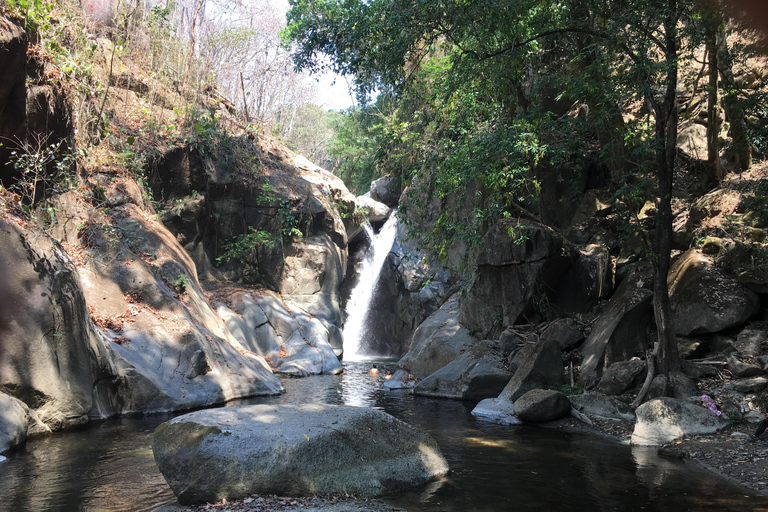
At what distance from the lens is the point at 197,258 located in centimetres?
1969

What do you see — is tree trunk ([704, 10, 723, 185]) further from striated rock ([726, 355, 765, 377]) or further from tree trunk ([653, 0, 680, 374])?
striated rock ([726, 355, 765, 377])

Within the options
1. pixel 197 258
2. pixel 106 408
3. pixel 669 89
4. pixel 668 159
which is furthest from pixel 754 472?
pixel 197 258

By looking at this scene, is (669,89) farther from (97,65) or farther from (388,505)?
(97,65)

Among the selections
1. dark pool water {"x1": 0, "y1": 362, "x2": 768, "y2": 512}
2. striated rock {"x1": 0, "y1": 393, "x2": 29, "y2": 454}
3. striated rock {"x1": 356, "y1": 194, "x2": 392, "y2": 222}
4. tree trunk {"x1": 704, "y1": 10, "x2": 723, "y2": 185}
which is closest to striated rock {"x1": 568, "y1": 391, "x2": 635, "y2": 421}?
dark pool water {"x1": 0, "y1": 362, "x2": 768, "y2": 512}

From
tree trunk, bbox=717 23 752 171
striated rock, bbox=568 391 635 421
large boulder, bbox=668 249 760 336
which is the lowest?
striated rock, bbox=568 391 635 421

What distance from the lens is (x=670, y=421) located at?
28.5 feet

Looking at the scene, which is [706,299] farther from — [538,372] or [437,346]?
[437,346]

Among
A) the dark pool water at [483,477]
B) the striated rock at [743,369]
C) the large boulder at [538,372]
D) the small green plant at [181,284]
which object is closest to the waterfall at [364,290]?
the small green plant at [181,284]

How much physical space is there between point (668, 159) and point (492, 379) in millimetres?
6173

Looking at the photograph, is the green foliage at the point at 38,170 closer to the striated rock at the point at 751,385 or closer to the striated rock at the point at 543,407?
the striated rock at the point at 543,407

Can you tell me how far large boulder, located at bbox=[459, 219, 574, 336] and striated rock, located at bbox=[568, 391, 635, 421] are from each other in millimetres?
3970

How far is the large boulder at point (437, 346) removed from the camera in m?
15.6

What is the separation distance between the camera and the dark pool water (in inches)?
225

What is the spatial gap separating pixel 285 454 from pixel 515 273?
1026 cm
